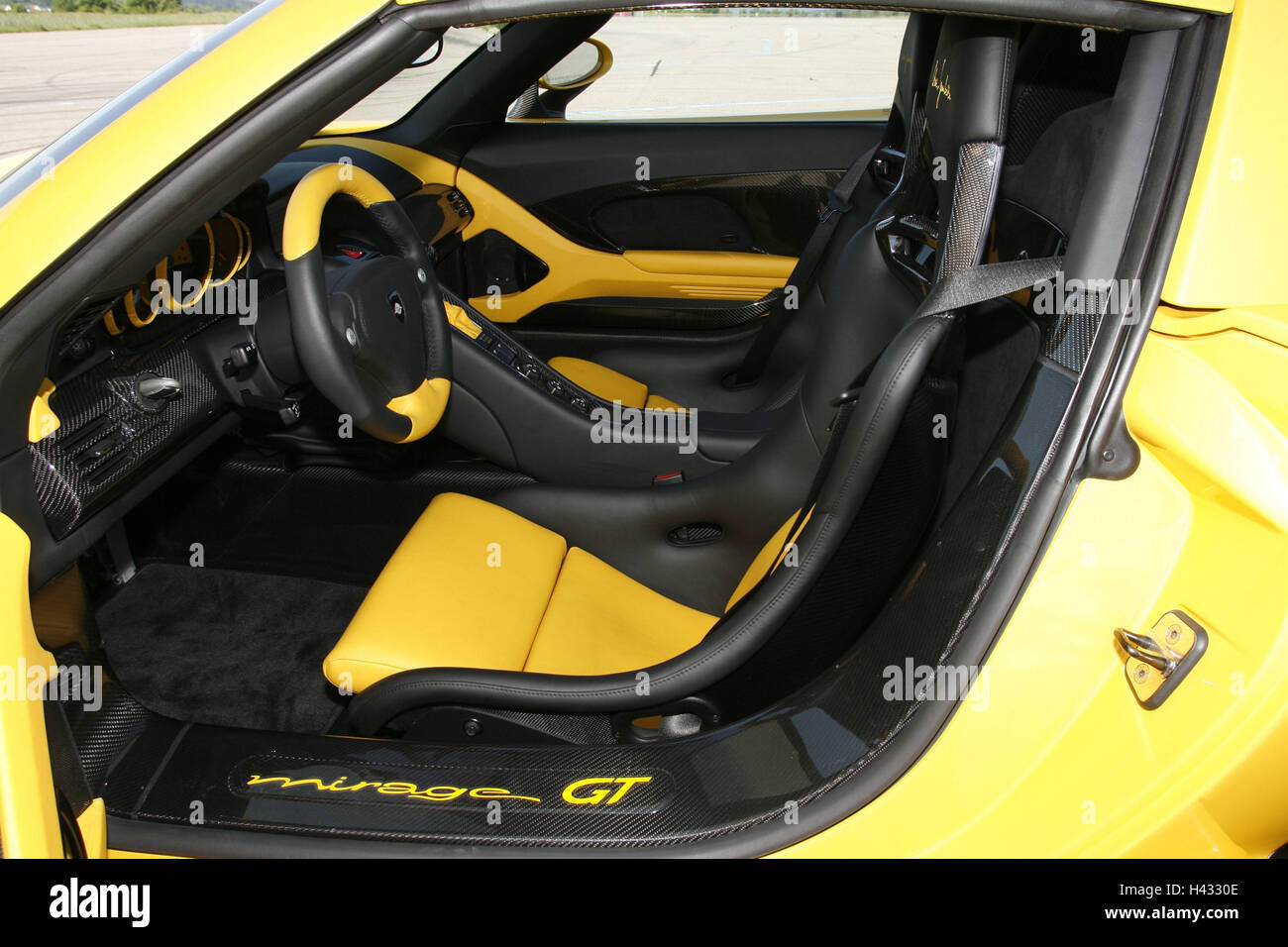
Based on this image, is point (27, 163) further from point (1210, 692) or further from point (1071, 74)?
point (1210, 692)

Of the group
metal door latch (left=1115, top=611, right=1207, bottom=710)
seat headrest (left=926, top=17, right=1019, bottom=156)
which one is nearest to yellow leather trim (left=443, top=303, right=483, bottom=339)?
seat headrest (left=926, top=17, right=1019, bottom=156)

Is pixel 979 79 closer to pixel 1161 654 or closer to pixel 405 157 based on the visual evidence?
pixel 1161 654

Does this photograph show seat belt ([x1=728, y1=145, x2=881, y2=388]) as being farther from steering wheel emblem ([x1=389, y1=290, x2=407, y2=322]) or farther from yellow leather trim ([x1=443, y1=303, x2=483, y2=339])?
steering wheel emblem ([x1=389, y1=290, x2=407, y2=322])

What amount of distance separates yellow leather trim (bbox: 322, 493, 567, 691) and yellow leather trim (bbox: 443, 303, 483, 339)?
0.39 meters

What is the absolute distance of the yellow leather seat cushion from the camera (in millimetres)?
2328

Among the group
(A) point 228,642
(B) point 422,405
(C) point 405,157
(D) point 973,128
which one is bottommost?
(A) point 228,642

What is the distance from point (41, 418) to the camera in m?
1.04

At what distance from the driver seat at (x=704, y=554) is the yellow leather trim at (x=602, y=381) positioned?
1.98 feet

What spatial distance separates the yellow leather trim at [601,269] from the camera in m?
2.81

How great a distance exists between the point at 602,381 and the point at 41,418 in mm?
1475

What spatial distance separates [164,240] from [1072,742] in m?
1.09

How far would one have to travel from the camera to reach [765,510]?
5.34 feet
